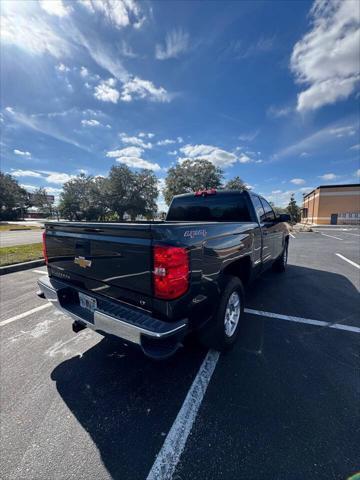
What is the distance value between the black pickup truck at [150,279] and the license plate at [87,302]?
0.01 meters

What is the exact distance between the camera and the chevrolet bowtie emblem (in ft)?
7.78

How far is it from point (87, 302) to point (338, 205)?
61374 mm

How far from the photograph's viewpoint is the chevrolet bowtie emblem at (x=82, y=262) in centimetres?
237

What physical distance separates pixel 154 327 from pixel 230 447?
41.4 inches

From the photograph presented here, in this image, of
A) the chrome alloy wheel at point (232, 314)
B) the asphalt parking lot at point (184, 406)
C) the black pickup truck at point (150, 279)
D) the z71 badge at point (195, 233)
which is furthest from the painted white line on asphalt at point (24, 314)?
the z71 badge at point (195, 233)

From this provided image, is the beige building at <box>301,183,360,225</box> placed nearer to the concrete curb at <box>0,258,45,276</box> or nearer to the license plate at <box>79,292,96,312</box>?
the concrete curb at <box>0,258,45,276</box>

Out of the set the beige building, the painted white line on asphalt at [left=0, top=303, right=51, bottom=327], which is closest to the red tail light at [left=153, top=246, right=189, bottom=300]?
the painted white line on asphalt at [left=0, top=303, right=51, bottom=327]

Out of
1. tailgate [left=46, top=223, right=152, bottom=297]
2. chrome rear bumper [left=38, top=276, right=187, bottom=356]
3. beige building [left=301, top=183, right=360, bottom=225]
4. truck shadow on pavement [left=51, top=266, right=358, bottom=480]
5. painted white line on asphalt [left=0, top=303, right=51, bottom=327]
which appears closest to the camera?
truck shadow on pavement [left=51, top=266, right=358, bottom=480]

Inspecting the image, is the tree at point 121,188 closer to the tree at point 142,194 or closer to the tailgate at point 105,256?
the tree at point 142,194

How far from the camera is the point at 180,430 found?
5.88 ft

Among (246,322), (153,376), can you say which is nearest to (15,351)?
(153,376)

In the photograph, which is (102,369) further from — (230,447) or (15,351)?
(230,447)

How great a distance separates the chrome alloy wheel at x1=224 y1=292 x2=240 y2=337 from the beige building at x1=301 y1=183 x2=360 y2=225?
58.5 m

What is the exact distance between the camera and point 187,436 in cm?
174
